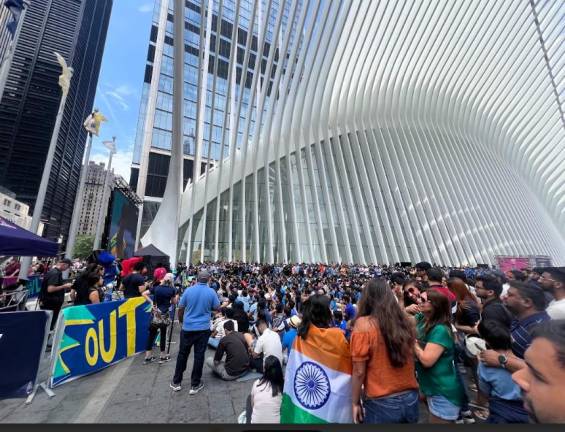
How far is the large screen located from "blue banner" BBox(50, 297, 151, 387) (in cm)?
990

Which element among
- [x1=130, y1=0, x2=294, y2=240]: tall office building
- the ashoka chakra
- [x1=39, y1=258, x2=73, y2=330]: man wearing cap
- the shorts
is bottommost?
the shorts

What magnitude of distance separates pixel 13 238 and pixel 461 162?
3634 cm

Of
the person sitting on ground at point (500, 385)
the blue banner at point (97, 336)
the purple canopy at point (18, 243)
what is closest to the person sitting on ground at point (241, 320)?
the blue banner at point (97, 336)

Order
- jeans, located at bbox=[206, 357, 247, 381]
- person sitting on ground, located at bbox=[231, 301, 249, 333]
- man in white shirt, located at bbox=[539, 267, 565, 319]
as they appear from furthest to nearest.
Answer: person sitting on ground, located at bbox=[231, 301, 249, 333] < jeans, located at bbox=[206, 357, 247, 381] < man in white shirt, located at bbox=[539, 267, 565, 319]

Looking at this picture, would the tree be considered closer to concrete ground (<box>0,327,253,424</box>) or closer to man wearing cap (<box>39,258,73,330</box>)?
man wearing cap (<box>39,258,73,330</box>)

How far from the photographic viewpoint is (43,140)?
205ft

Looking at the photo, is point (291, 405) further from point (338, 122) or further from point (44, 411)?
point (338, 122)

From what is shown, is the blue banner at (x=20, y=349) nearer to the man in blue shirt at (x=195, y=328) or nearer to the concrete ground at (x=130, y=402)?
the concrete ground at (x=130, y=402)

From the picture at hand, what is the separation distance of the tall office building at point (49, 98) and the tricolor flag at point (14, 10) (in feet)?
66.8

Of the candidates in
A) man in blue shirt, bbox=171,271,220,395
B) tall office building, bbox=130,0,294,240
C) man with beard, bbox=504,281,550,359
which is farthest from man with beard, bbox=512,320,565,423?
tall office building, bbox=130,0,294,240

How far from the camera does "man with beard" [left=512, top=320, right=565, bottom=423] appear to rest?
1.19 m

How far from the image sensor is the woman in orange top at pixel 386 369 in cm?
181

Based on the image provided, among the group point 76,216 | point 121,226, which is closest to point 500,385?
point 76,216

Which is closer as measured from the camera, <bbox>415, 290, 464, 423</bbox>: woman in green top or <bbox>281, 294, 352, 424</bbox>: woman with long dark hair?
<bbox>281, 294, 352, 424</bbox>: woman with long dark hair
